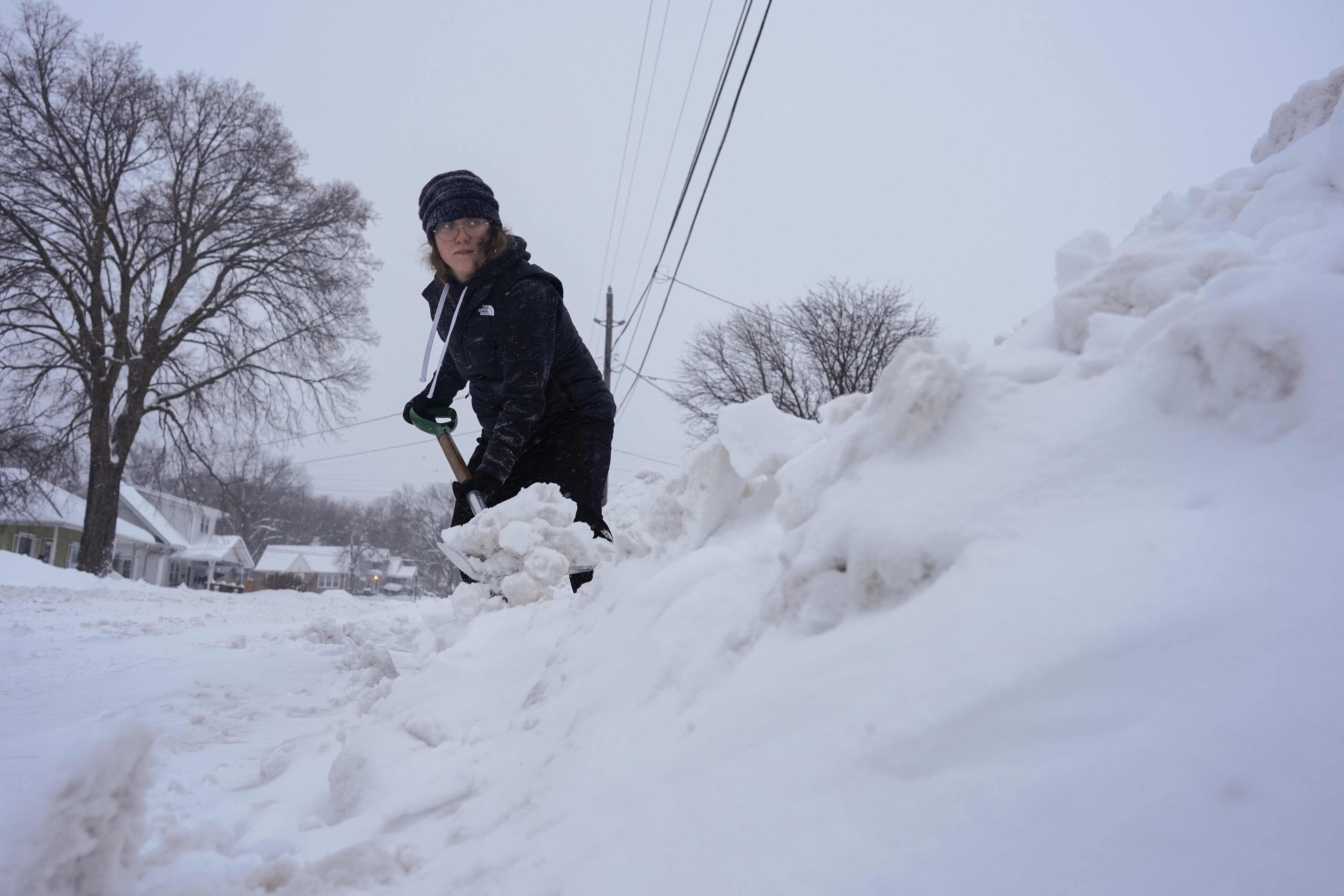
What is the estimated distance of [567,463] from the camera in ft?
11.5

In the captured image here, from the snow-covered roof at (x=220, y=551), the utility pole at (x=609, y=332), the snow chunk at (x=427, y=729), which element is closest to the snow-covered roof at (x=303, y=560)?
the snow-covered roof at (x=220, y=551)

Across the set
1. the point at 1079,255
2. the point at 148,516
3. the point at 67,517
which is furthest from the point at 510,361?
the point at 148,516

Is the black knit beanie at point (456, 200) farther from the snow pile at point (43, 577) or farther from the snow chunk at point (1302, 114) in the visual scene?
Answer: the snow pile at point (43, 577)

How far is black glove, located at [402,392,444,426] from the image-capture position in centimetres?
392

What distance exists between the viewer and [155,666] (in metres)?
3.03

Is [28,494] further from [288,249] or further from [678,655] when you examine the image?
[678,655]

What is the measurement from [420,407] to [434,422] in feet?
0.35

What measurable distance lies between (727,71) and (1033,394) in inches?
209

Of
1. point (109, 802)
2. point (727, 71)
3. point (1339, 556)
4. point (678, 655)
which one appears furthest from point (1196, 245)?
point (727, 71)

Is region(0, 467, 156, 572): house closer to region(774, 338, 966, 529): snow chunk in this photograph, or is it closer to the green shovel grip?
the green shovel grip

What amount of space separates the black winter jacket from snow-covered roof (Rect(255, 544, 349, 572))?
5646 cm

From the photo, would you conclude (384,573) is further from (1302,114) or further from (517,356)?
(1302,114)

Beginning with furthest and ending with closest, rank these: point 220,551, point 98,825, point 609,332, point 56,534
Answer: point 220,551 → point 56,534 → point 609,332 → point 98,825

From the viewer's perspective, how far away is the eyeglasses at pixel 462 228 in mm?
3205
